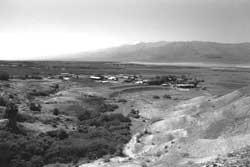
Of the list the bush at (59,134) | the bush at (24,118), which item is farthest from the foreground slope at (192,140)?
the bush at (24,118)

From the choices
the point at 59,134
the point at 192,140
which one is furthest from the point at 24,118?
the point at 192,140

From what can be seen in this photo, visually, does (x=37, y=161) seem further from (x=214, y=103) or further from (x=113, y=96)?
(x=113, y=96)

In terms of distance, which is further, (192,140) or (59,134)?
(59,134)

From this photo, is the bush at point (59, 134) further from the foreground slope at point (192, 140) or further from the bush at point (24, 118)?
the foreground slope at point (192, 140)

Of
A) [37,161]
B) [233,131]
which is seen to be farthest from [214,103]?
[37,161]

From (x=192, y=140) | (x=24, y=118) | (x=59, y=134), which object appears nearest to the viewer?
(x=192, y=140)

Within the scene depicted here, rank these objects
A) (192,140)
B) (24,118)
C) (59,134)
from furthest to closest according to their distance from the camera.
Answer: (24,118)
(59,134)
(192,140)

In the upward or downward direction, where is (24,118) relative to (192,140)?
Answer: downward

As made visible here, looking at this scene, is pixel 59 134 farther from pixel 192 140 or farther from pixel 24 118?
pixel 192 140

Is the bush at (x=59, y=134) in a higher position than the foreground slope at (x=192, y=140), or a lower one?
lower

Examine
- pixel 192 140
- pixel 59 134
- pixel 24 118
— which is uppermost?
pixel 192 140
